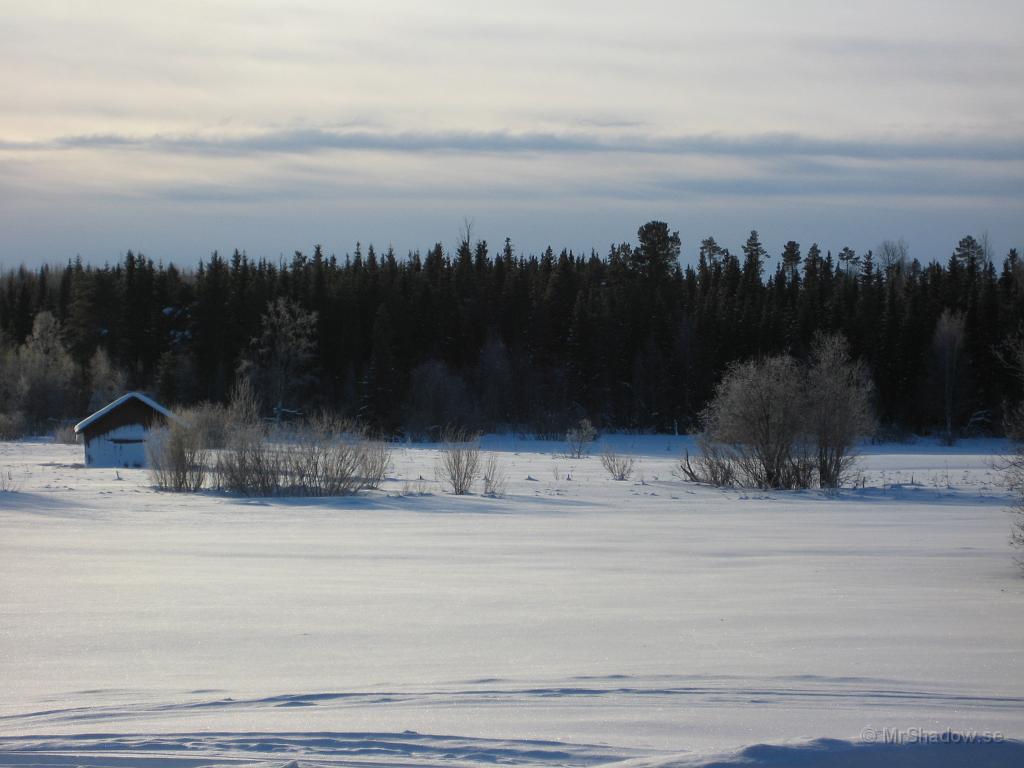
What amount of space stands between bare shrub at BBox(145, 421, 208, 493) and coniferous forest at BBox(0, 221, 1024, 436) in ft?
115

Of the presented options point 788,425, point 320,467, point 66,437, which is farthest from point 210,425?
point 66,437

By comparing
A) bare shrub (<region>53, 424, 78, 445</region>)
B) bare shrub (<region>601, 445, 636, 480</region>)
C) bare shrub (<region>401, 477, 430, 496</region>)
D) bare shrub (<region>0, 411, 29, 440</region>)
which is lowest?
bare shrub (<region>401, 477, 430, 496</region>)

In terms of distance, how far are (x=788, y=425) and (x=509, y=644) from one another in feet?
80.6

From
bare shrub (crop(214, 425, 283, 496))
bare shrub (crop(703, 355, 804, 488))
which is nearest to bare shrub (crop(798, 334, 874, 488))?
bare shrub (crop(703, 355, 804, 488))

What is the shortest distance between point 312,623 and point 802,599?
19.3 ft

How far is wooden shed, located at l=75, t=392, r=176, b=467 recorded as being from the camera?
47469 millimetres

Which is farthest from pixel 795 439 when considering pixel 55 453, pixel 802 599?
pixel 55 453

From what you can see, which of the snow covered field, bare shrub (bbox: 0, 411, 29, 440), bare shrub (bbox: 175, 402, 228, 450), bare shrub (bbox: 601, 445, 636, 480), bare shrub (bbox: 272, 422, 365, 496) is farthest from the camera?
bare shrub (bbox: 0, 411, 29, 440)

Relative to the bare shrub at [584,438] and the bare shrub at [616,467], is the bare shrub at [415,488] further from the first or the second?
the bare shrub at [584,438]

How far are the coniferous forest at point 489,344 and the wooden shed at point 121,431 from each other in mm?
19972

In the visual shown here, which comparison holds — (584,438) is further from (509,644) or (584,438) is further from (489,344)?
(509,644)

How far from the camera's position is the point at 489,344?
7775 centimetres

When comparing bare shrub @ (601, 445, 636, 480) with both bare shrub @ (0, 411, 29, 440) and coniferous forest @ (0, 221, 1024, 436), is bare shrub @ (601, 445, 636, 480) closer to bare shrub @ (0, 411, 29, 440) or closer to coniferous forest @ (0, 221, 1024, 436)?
coniferous forest @ (0, 221, 1024, 436)

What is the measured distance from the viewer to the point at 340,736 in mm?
6707
